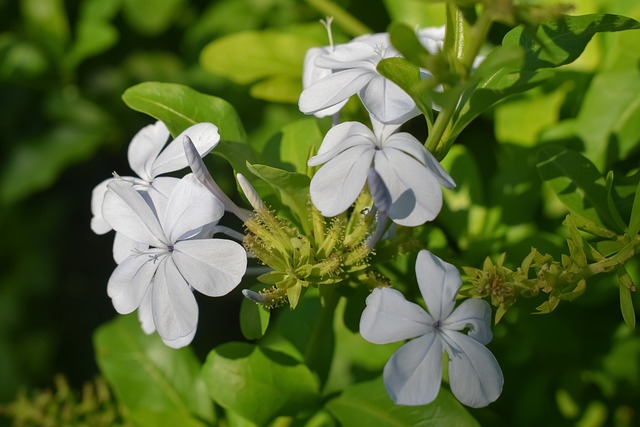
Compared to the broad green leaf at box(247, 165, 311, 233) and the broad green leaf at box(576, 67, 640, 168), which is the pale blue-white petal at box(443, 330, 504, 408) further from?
the broad green leaf at box(576, 67, 640, 168)

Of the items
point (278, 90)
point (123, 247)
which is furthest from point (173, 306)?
point (278, 90)

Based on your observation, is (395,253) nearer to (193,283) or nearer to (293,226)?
(293,226)

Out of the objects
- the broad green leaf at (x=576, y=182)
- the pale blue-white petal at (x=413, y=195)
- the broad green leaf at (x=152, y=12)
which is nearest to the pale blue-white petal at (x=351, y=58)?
the pale blue-white petal at (x=413, y=195)

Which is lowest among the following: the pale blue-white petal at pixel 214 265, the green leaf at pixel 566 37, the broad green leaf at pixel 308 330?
the broad green leaf at pixel 308 330

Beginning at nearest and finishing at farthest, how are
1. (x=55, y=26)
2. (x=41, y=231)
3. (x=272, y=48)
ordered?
(x=272, y=48), (x=55, y=26), (x=41, y=231)

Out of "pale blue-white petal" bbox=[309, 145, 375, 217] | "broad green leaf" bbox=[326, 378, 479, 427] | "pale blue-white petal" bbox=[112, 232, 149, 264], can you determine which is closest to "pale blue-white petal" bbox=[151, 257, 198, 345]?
"pale blue-white petal" bbox=[112, 232, 149, 264]

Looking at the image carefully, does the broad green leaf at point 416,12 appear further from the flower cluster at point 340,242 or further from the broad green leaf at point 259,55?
the flower cluster at point 340,242

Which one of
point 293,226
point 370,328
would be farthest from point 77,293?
point 370,328

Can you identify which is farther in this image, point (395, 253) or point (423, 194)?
point (395, 253)
